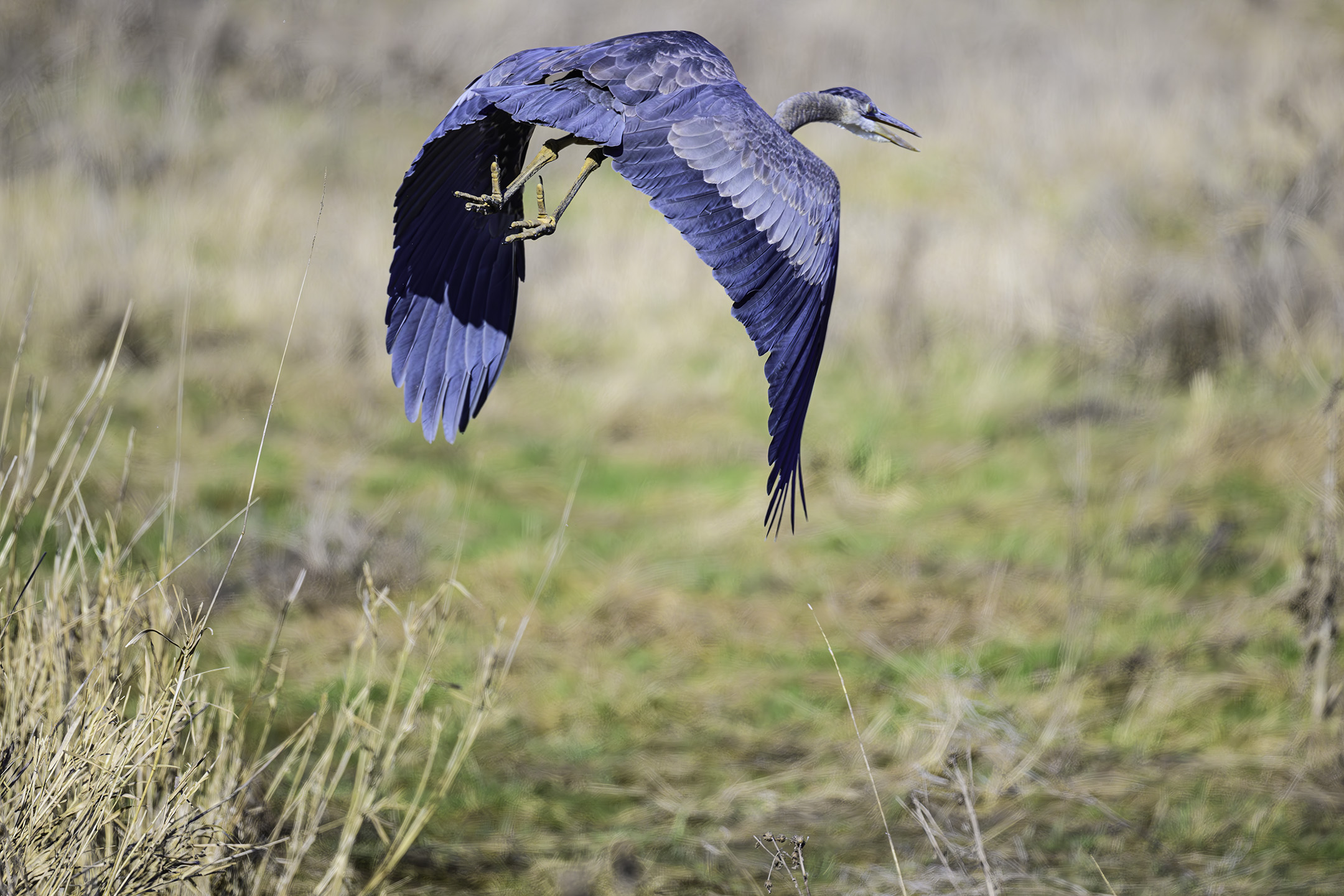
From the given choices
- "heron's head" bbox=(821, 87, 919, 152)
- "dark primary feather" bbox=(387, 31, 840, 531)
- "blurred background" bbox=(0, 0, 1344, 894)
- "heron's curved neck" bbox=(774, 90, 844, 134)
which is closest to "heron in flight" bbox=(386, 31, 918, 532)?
"dark primary feather" bbox=(387, 31, 840, 531)

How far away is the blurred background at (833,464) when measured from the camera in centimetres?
385

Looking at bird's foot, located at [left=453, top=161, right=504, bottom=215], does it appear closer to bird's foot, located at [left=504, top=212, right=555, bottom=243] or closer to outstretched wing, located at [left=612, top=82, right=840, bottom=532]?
bird's foot, located at [left=504, top=212, right=555, bottom=243]

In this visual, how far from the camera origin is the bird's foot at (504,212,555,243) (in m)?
1.98

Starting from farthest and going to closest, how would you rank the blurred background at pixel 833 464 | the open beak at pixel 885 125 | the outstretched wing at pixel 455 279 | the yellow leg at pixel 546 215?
the blurred background at pixel 833 464
the open beak at pixel 885 125
the outstretched wing at pixel 455 279
the yellow leg at pixel 546 215

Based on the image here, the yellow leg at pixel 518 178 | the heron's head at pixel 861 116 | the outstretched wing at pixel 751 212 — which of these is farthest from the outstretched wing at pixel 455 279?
the heron's head at pixel 861 116

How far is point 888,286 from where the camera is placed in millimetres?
7805

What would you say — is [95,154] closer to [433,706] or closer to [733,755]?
[433,706]

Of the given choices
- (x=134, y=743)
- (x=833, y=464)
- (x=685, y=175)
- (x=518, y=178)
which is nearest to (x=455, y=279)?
(x=518, y=178)

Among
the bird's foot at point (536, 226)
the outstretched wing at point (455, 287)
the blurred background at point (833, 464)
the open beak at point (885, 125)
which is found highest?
the open beak at point (885, 125)

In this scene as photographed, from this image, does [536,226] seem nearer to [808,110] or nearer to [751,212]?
[751,212]

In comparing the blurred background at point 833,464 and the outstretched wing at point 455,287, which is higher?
the outstretched wing at point 455,287

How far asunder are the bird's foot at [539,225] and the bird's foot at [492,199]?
0.05 meters

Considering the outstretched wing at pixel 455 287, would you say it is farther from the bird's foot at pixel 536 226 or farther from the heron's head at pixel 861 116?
the heron's head at pixel 861 116

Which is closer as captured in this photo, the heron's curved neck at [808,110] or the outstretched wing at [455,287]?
the outstretched wing at [455,287]
